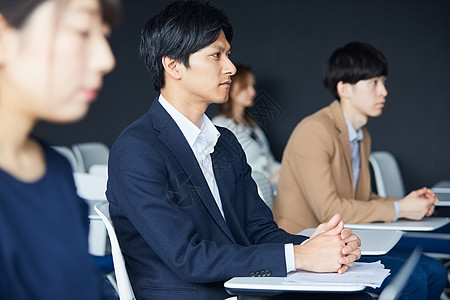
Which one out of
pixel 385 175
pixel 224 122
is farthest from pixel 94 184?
pixel 224 122

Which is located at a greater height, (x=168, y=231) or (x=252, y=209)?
(x=168, y=231)

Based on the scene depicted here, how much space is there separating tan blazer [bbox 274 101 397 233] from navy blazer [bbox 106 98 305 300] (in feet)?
2.67

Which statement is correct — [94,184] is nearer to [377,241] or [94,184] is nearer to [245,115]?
[377,241]

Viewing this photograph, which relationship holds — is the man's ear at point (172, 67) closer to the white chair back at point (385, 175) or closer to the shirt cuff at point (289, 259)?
the shirt cuff at point (289, 259)

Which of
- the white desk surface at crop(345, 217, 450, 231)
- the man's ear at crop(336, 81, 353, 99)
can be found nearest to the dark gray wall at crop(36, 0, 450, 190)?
the man's ear at crop(336, 81, 353, 99)

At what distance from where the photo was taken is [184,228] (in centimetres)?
152

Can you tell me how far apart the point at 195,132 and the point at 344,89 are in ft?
4.68

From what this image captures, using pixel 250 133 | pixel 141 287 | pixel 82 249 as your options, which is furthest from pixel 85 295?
pixel 250 133

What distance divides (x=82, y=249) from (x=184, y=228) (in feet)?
2.91

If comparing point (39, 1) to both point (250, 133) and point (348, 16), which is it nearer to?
point (250, 133)

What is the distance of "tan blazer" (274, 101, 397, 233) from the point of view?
253 cm

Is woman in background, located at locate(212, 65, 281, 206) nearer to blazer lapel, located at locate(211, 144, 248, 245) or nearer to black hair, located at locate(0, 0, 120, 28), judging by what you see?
blazer lapel, located at locate(211, 144, 248, 245)

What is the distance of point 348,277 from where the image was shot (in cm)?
144

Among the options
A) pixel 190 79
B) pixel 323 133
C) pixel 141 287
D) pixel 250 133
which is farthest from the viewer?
pixel 250 133
